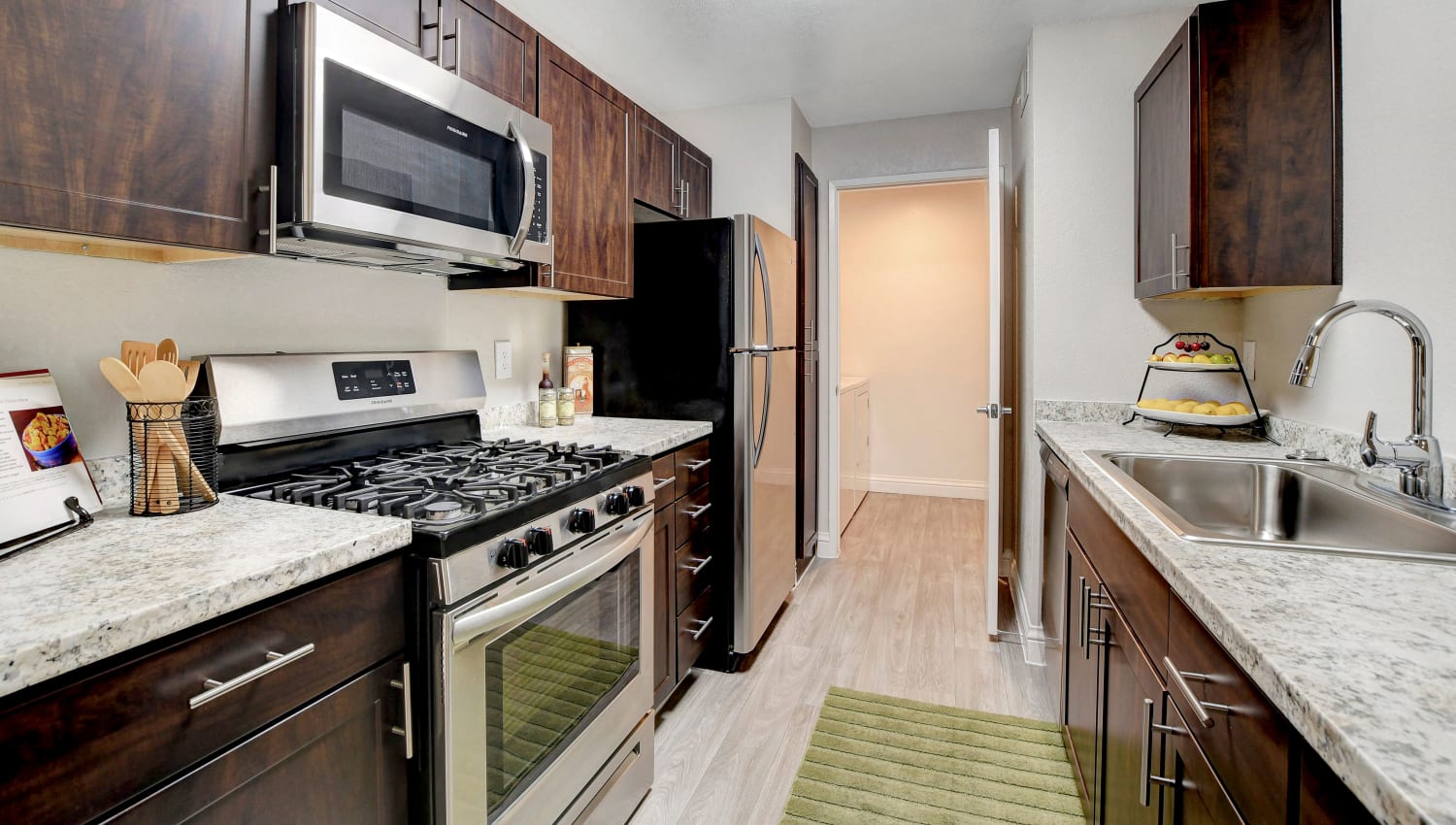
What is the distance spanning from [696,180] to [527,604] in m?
2.39

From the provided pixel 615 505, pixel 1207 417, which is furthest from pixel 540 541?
pixel 1207 417

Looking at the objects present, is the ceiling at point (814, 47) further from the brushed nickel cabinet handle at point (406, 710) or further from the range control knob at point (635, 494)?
the brushed nickel cabinet handle at point (406, 710)

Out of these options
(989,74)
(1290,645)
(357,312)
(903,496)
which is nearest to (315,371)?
(357,312)

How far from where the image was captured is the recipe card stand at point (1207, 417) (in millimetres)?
2148

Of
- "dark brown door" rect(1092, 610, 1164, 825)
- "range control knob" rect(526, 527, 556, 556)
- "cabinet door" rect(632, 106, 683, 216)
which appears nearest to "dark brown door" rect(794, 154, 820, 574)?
"cabinet door" rect(632, 106, 683, 216)

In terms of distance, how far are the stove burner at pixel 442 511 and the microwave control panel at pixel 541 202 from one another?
0.87m

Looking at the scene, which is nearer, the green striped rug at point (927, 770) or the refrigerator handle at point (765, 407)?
the green striped rug at point (927, 770)

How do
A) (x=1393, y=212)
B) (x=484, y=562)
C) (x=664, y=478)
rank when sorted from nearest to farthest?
(x=484, y=562) < (x=1393, y=212) < (x=664, y=478)

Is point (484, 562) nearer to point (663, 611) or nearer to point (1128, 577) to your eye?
point (663, 611)

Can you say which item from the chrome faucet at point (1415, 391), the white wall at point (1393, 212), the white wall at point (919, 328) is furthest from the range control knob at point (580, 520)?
the white wall at point (919, 328)

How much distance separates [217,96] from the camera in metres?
1.18

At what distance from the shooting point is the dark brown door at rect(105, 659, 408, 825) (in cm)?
84

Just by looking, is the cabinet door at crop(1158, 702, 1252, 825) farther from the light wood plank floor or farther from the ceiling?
the ceiling

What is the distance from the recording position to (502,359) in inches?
92.4
